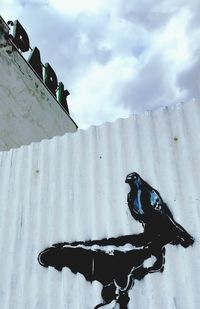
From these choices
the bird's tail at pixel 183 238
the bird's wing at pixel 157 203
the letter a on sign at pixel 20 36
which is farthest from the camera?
the letter a on sign at pixel 20 36

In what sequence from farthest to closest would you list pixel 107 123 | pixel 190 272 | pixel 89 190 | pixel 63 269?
pixel 107 123
pixel 89 190
pixel 63 269
pixel 190 272

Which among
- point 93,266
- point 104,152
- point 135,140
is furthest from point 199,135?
point 93,266

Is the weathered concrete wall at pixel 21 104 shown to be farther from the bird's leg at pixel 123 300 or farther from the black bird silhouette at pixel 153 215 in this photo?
the bird's leg at pixel 123 300

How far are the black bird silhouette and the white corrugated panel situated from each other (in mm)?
44

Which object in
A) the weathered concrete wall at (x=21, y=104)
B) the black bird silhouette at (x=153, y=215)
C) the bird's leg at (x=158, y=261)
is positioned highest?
the weathered concrete wall at (x=21, y=104)

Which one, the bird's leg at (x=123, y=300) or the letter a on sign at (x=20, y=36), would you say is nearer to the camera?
the bird's leg at (x=123, y=300)

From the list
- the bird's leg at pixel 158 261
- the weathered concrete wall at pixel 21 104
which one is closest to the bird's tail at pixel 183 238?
the bird's leg at pixel 158 261

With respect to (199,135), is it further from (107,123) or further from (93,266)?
(93,266)

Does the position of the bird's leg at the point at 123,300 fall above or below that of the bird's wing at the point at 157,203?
below

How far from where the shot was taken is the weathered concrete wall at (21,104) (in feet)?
21.8

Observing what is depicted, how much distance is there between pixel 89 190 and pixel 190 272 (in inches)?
41.1

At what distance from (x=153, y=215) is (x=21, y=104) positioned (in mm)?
5340

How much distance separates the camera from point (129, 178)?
2.78m

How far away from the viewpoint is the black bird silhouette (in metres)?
2.43
